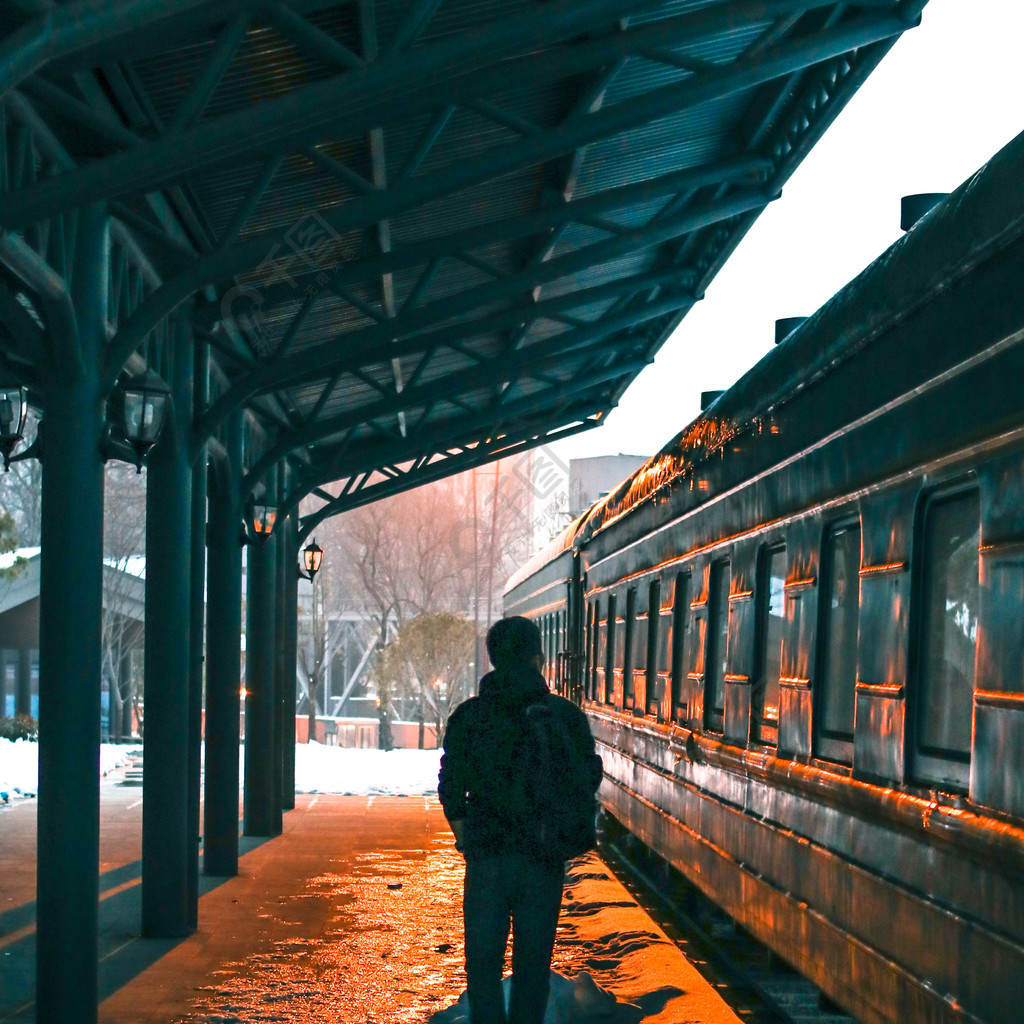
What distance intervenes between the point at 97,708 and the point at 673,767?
3.91 m

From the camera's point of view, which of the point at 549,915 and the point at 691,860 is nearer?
the point at 549,915

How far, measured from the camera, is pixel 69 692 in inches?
263

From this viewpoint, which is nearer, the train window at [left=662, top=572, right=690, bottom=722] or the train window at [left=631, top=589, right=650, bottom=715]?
the train window at [left=662, top=572, right=690, bottom=722]

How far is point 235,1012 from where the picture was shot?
23.5ft

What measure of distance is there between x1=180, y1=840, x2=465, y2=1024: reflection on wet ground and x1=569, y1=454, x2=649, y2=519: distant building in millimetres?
46731

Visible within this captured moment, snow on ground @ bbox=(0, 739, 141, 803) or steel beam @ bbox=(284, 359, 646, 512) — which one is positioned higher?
steel beam @ bbox=(284, 359, 646, 512)

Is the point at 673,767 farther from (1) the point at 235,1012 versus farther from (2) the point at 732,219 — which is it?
(2) the point at 732,219

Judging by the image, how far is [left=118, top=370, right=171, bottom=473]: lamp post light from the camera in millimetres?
7566

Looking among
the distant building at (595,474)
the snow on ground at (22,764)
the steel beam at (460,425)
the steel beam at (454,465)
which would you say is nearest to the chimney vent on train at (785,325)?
the steel beam at (460,425)

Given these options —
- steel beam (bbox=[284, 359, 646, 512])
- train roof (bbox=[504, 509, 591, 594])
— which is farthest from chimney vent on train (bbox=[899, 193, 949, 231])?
steel beam (bbox=[284, 359, 646, 512])

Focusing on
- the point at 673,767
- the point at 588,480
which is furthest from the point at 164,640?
the point at 588,480

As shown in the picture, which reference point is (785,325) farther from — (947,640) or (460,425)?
(460,425)

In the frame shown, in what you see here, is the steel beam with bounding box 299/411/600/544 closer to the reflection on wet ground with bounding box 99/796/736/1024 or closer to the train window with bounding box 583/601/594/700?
the train window with bounding box 583/601/594/700

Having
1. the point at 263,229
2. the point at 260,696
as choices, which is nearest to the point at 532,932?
the point at 263,229
